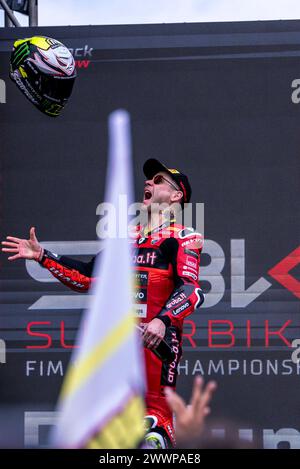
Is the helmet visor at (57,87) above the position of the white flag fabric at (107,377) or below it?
above

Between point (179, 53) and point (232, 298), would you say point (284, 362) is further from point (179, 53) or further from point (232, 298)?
point (179, 53)

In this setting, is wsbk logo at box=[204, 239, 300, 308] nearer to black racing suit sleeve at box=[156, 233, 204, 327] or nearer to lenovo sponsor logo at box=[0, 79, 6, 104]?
black racing suit sleeve at box=[156, 233, 204, 327]

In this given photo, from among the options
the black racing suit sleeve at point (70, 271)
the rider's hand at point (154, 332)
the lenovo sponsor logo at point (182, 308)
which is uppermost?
the black racing suit sleeve at point (70, 271)

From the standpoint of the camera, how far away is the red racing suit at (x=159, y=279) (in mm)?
3711

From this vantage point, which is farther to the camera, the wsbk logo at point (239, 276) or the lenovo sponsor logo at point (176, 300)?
the wsbk logo at point (239, 276)

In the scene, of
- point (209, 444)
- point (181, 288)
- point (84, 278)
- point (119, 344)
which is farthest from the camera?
point (84, 278)

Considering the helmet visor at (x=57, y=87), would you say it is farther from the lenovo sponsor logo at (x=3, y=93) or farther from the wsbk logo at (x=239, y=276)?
the wsbk logo at (x=239, y=276)

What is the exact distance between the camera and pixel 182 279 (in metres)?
3.71

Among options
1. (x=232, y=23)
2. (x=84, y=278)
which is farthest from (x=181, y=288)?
(x=232, y=23)

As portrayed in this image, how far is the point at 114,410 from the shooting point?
4.33 ft

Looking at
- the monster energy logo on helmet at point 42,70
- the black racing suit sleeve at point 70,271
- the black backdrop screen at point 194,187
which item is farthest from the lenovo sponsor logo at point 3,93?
the black racing suit sleeve at point 70,271

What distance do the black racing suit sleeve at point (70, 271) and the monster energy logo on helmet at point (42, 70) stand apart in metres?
1.33

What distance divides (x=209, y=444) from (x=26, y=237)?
3.54 metres

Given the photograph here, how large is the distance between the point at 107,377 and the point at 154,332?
2.21 meters
